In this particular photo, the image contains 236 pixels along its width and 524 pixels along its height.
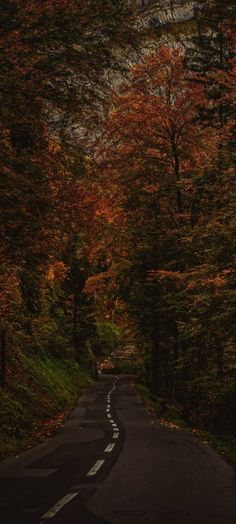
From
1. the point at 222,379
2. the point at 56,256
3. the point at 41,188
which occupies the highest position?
the point at 41,188

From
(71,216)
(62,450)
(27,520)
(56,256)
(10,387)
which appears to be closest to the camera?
(27,520)

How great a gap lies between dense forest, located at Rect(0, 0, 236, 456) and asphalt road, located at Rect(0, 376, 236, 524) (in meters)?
2.44

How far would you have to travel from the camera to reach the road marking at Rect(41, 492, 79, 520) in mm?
6170

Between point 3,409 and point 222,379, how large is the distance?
6.21 meters

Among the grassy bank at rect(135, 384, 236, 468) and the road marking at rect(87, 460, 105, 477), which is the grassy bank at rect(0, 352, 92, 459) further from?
the grassy bank at rect(135, 384, 236, 468)

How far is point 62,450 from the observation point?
38.9 feet

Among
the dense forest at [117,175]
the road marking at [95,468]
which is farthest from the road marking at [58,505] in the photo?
the dense forest at [117,175]

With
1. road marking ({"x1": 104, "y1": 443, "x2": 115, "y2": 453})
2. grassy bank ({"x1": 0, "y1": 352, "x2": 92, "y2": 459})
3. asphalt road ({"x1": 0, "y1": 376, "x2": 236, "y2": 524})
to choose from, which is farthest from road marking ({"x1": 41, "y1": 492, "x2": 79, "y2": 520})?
road marking ({"x1": 104, "y1": 443, "x2": 115, "y2": 453})

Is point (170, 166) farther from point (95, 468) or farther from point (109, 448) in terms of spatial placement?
point (95, 468)

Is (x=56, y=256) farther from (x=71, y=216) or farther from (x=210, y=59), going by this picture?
(x=210, y=59)

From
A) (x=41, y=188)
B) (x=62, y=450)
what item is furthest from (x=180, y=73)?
(x=62, y=450)

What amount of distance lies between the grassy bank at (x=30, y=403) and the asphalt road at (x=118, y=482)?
28.6 inches

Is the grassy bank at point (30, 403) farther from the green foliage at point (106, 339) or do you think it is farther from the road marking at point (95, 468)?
the green foliage at point (106, 339)

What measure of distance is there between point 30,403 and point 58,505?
1240cm
